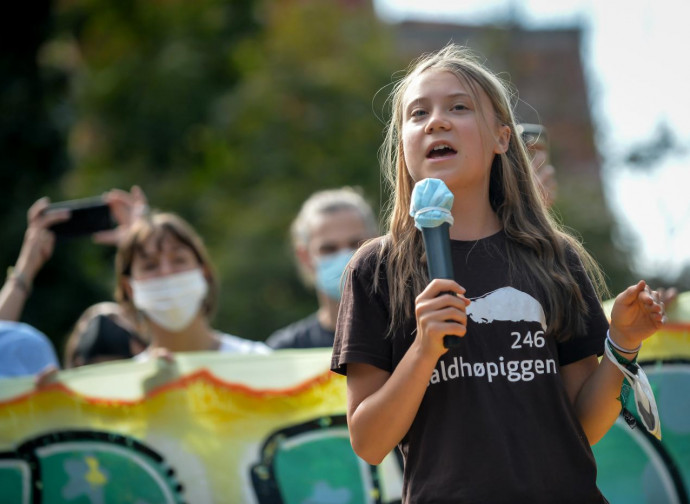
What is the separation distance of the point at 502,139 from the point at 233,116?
1448 cm

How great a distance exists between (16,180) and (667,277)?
869 cm

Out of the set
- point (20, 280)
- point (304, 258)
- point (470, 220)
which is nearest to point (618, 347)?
point (470, 220)

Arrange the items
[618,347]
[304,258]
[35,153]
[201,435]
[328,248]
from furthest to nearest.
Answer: [35,153], [304,258], [328,248], [201,435], [618,347]

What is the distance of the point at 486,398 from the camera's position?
235 centimetres

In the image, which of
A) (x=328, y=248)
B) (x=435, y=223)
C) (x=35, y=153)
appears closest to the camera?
(x=435, y=223)

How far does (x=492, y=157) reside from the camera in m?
2.66

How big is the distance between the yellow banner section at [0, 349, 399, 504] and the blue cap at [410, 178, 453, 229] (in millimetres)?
2216

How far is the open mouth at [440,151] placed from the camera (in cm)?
250

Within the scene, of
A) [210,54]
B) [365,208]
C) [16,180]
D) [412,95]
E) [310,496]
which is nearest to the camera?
[412,95]

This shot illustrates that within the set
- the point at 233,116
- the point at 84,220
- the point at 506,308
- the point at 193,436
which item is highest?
the point at 233,116

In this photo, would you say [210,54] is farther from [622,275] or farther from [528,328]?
[528,328]

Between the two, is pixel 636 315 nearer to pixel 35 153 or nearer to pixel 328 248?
pixel 328 248

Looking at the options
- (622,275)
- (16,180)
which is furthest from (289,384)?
(622,275)

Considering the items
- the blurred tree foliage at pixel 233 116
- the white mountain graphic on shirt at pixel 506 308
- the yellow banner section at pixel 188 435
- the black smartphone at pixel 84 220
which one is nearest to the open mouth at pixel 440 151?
the white mountain graphic on shirt at pixel 506 308
